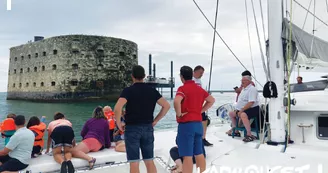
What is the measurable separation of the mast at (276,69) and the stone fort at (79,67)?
3523 cm

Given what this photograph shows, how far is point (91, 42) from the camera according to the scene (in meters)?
38.2

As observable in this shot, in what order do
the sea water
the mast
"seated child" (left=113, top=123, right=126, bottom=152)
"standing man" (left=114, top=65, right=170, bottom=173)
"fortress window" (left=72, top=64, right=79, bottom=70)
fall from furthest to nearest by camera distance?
"fortress window" (left=72, top=64, right=79, bottom=70) → the sea water → "seated child" (left=113, top=123, right=126, bottom=152) → the mast → "standing man" (left=114, top=65, right=170, bottom=173)

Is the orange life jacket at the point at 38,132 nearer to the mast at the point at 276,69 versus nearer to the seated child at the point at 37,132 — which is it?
the seated child at the point at 37,132

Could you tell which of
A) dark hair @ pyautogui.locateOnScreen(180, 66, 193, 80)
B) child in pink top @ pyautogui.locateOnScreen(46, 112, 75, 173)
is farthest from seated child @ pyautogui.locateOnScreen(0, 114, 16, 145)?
dark hair @ pyautogui.locateOnScreen(180, 66, 193, 80)

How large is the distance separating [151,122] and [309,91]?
2944 mm

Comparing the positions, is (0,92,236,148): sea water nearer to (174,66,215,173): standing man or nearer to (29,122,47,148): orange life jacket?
(29,122,47,148): orange life jacket

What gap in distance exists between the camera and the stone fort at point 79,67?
36.8 meters

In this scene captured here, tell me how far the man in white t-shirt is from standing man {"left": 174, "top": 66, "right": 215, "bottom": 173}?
141 cm

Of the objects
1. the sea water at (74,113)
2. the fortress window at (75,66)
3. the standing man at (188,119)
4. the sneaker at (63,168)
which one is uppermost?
the fortress window at (75,66)

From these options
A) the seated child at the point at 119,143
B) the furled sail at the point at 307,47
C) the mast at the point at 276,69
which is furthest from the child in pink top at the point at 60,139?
the furled sail at the point at 307,47

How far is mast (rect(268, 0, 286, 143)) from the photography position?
345 cm

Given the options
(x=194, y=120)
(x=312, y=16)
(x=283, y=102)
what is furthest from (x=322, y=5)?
(x=194, y=120)

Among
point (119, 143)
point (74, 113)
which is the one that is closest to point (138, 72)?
point (119, 143)

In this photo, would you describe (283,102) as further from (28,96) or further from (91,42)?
(28,96)
